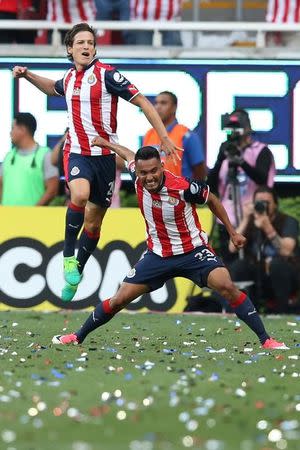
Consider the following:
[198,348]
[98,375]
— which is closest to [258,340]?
[198,348]

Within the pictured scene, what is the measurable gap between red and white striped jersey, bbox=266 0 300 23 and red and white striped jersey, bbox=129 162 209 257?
289 inches

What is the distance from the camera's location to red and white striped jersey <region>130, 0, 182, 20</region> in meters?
17.8

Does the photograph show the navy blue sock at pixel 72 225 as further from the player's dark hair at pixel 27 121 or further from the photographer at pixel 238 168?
the player's dark hair at pixel 27 121

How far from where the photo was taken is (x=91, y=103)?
11.8 m

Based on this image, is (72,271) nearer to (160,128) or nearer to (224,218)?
(160,128)

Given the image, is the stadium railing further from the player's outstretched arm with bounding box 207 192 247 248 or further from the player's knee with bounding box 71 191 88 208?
the player's outstretched arm with bounding box 207 192 247 248

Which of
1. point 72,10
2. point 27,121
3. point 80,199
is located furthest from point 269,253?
point 72,10

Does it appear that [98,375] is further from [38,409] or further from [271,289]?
[271,289]

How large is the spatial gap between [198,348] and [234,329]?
1.91 m

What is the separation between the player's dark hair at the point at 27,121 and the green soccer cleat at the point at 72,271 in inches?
177

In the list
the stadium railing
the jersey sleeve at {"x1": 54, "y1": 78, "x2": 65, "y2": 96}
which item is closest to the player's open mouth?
the jersey sleeve at {"x1": 54, "y1": 78, "x2": 65, "y2": 96}

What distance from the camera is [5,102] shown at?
17453mm

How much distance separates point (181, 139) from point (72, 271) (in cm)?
361

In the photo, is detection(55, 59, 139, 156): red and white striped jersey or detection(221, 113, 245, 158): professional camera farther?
detection(221, 113, 245, 158): professional camera
